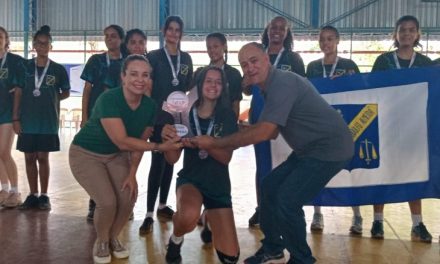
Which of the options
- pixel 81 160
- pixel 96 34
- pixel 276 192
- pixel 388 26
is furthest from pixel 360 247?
pixel 96 34

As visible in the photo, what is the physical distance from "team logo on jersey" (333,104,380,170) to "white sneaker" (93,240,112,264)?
2.16 m

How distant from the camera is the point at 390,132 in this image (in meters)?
4.43

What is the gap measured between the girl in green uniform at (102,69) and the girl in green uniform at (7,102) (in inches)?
33.1

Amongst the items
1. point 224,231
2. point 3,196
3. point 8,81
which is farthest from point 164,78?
point 3,196

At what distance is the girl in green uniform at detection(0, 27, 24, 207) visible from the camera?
525cm

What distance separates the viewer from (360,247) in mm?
4156

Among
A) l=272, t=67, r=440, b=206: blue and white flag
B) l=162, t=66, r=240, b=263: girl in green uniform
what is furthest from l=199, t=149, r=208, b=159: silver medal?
l=272, t=67, r=440, b=206: blue and white flag

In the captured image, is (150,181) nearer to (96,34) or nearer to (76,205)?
(76,205)

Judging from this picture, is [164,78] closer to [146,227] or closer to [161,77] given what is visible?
[161,77]

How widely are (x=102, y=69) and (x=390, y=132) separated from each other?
2.65 m

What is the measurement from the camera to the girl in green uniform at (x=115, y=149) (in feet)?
12.0

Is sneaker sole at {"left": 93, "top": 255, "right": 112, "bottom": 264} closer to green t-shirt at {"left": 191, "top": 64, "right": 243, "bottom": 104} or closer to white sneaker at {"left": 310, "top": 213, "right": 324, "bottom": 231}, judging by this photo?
green t-shirt at {"left": 191, "top": 64, "right": 243, "bottom": 104}

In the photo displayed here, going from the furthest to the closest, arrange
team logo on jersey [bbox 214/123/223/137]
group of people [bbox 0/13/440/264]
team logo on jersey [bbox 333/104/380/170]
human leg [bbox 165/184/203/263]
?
team logo on jersey [bbox 333/104/380/170] → team logo on jersey [bbox 214/123/223/137] → human leg [bbox 165/184/203/263] → group of people [bbox 0/13/440/264]

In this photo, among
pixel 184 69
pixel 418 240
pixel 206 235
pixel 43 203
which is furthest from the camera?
pixel 43 203
